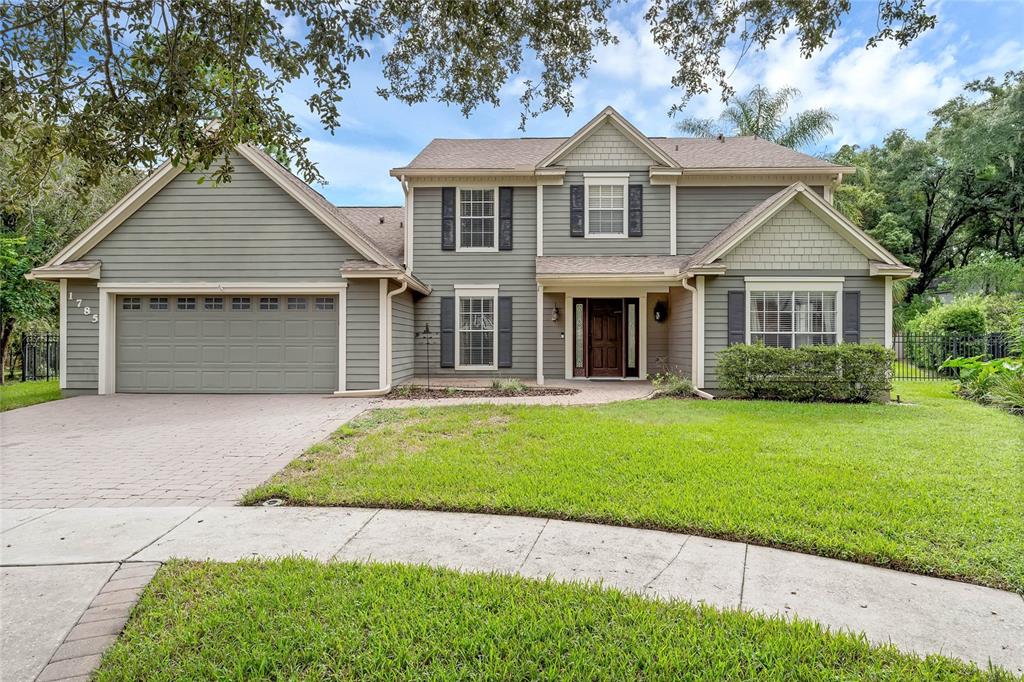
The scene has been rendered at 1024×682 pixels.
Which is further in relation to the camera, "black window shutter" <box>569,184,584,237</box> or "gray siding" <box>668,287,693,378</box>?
"black window shutter" <box>569,184,584,237</box>

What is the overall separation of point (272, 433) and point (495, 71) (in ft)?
19.4

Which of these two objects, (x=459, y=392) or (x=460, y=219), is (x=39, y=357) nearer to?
(x=460, y=219)

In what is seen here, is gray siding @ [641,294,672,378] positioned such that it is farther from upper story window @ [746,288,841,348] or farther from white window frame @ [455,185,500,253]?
white window frame @ [455,185,500,253]

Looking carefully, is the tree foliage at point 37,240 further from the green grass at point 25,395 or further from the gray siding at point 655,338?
the gray siding at point 655,338

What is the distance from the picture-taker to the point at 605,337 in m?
13.8

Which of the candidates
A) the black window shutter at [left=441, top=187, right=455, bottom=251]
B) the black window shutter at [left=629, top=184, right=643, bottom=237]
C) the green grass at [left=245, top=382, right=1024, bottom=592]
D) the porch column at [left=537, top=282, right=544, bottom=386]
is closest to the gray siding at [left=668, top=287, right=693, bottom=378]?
the black window shutter at [left=629, top=184, right=643, bottom=237]

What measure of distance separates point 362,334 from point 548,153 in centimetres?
757

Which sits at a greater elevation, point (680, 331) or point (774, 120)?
point (774, 120)

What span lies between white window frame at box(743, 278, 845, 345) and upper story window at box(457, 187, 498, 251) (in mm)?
6485

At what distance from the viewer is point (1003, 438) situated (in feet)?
22.2

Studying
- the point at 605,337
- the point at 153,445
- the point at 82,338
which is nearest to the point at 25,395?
the point at 82,338

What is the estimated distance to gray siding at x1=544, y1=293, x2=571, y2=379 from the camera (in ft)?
44.5

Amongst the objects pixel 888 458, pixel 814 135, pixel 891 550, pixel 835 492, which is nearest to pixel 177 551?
pixel 891 550

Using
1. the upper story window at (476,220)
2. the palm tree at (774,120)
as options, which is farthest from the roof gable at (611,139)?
the palm tree at (774,120)
